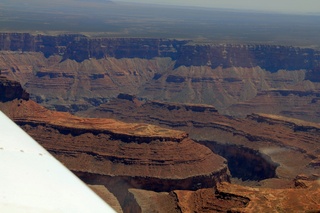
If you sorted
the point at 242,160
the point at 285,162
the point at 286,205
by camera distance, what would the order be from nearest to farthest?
1. the point at 286,205
2. the point at 285,162
3. the point at 242,160

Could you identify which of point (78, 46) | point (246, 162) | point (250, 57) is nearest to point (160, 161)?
point (246, 162)

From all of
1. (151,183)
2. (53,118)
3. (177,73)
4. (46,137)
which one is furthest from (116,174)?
(177,73)

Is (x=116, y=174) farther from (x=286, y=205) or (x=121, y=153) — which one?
(x=286, y=205)

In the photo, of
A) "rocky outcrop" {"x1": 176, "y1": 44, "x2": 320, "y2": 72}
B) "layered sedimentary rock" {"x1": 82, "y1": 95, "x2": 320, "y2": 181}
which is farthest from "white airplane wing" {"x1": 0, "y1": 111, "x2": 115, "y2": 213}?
"rocky outcrop" {"x1": 176, "y1": 44, "x2": 320, "y2": 72}

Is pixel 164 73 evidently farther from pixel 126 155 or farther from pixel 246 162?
pixel 126 155

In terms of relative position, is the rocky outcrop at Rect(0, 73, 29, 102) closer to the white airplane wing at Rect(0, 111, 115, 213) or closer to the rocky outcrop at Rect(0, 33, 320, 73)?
the white airplane wing at Rect(0, 111, 115, 213)

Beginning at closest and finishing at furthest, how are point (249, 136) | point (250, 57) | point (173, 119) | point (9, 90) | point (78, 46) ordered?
point (9, 90), point (249, 136), point (173, 119), point (78, 46), point (250, 57)
